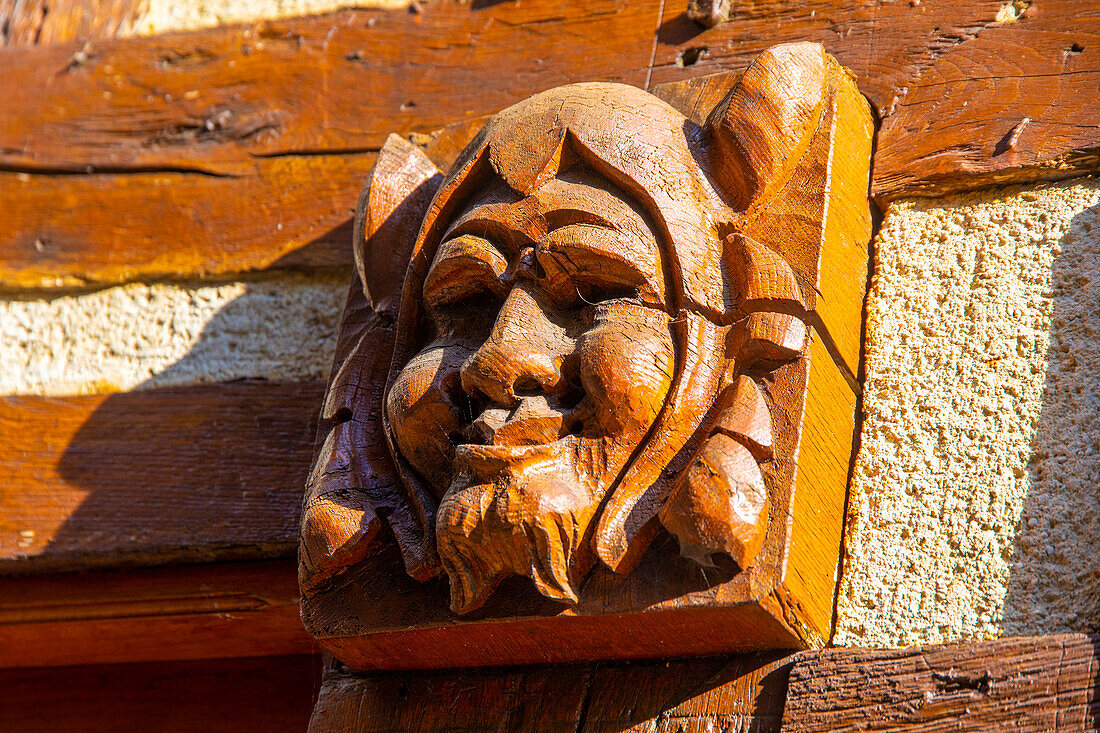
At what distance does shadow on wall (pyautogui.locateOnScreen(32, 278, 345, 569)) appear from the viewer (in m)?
1.51

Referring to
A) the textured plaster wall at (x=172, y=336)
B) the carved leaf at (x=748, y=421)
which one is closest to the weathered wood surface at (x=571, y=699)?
the carved leaf at (x=748, y=421)

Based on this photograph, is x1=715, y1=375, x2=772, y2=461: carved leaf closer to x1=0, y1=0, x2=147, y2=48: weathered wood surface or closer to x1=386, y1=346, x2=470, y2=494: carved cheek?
x1=386, y1=346, x2=470, y2=494: carved cheek

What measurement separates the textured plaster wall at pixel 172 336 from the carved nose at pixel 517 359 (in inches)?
24.7

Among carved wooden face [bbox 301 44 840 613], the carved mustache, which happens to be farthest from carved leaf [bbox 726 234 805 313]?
the carved mustache

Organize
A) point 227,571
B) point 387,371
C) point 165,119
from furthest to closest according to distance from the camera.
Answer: point 165,119, point 227,571, point 387,371

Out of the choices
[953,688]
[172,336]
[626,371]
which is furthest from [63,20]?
[953,688]

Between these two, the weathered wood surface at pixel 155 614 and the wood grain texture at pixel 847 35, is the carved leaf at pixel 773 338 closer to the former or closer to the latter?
the wood grain texture at pixel 847 35

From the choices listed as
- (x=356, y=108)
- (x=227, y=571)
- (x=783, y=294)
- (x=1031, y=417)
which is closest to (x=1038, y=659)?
(x=1031, y=417)

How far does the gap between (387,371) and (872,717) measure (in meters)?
0.68

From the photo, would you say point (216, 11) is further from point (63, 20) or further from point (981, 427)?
point (981, 427)

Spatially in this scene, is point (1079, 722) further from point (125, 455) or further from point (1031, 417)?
point (125, 455)

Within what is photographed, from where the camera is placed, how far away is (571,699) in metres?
1.12

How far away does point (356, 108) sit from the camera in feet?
5.81

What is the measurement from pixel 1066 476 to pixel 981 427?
10cm
